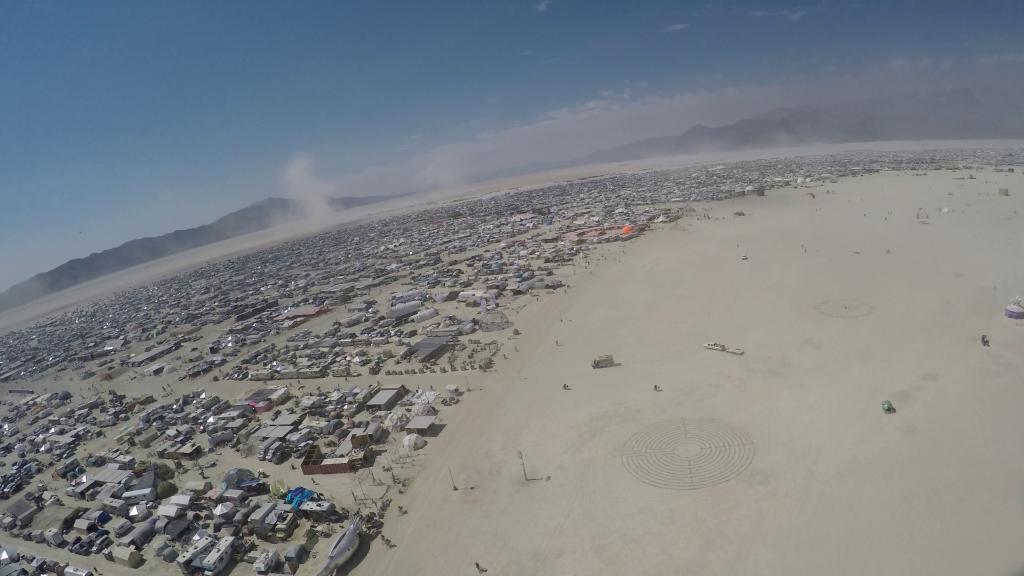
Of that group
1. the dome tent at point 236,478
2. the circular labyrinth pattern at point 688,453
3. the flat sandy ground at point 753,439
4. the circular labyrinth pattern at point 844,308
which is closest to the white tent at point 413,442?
the flat sandy ground at point 753,439


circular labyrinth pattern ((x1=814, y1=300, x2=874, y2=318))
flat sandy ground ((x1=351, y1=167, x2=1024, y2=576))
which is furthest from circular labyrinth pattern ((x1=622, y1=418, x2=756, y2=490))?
circular labyrinth pattern ((x1=814, y1=300, x2=874, y2=318))

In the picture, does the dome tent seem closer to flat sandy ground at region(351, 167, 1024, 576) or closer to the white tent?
the white tent

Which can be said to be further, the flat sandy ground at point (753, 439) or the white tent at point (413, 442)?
the white tent at point (413, 442)

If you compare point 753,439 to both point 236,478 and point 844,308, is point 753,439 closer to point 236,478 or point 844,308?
point 844,308

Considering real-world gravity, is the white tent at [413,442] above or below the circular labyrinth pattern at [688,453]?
above

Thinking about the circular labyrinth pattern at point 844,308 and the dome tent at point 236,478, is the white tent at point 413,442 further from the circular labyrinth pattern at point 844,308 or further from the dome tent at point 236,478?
→ the circular labyrinth pattern at point 844,308

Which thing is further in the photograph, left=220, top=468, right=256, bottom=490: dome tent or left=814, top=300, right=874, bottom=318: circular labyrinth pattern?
left=814, top=300, right=874, bottom=318: circular labyrinth pattern

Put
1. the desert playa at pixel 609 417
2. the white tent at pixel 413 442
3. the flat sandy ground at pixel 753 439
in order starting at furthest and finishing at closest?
the white tent at pixel 413 442, the desert playa at pixel 609 417, the flat sandy ground at pixel 753 439
